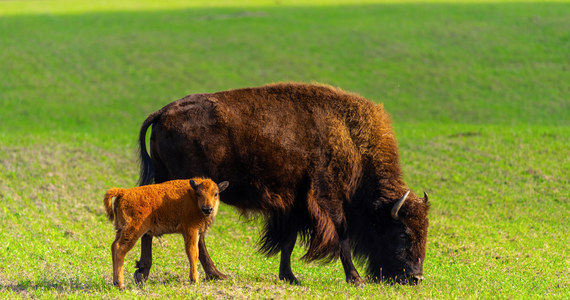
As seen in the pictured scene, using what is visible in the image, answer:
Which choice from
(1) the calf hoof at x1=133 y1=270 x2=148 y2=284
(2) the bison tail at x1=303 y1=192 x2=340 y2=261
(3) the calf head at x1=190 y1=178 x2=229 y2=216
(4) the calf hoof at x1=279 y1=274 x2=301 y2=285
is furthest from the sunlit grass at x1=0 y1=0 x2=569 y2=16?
(3) the calf head at x1=190 y1=178 x2=229 y2=216

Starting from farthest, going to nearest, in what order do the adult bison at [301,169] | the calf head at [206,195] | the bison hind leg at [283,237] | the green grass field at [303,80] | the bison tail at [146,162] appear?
the green grass field at [303,80] < the bison hind leg at [283,237] < the bison tail at [146,162] < the adult bison at [301,169] < the calf head at [206,195]

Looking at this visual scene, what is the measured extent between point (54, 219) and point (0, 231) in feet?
4.53

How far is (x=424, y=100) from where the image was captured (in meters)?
28.2

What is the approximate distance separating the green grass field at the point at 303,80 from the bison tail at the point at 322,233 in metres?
0.45

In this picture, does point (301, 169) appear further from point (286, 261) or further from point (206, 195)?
point (206, 195)

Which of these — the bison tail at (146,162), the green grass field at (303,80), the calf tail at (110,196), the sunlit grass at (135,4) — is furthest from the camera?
the sunlit grass at (135,4)

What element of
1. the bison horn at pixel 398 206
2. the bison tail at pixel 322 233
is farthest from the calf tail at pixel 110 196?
the bison horn at pixel 398 206

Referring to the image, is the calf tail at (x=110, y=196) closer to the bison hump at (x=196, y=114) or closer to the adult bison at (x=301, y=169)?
the adult bison at (x=301, y=169)

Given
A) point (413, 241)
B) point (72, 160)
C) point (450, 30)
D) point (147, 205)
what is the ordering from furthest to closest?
point (450, 30), point (72, 160), point (413, 241), point (147, 205)

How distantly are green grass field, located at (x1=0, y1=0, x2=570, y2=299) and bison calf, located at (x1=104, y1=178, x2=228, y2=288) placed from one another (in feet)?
1.62

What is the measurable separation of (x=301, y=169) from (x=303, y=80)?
423 cm

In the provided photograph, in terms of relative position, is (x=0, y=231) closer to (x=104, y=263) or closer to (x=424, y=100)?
(x=104, y=263)

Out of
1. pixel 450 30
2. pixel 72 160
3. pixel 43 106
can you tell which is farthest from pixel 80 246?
pixel 450 30

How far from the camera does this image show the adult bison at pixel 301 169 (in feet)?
28.1
